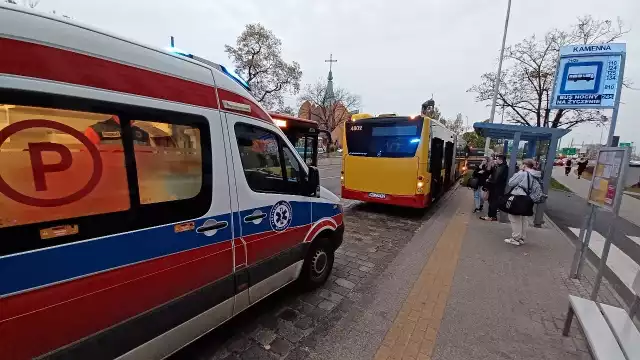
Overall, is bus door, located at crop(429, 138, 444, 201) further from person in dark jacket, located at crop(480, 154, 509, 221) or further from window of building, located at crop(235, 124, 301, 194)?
window of building, located at crop(235, 124, 301, 194)

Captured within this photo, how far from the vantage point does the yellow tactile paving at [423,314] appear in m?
2.64

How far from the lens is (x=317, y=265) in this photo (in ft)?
11.9

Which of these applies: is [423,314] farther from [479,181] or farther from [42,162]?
[479,181]

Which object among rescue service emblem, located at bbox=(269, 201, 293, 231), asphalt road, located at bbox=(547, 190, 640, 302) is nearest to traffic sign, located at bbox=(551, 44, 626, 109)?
asphalt road, located at bbox=(547, 190, 640, 302)

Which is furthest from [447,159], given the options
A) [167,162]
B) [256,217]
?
[167,162]

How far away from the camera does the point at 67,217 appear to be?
1435mm

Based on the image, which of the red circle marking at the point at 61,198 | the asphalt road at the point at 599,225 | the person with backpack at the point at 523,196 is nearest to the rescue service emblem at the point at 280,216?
the red circle marking at the point at 61,198

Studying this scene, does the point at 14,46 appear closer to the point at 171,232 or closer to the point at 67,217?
the point at 67,217

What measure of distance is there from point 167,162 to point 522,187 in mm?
6117

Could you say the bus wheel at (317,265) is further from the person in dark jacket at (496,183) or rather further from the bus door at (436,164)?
the person in dark jacket at (496,183)

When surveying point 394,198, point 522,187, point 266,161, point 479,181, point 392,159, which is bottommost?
point 394,198

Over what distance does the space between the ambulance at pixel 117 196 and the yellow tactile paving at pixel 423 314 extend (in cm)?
146

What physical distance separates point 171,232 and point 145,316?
55cm

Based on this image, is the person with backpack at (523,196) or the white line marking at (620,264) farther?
the person with backpack at (523,196)
